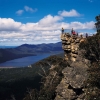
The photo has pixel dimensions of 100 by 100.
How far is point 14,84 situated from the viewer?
175m

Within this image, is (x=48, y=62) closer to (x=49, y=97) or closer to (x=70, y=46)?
(x=70, y=46)

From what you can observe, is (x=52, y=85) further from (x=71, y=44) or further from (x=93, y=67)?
(x=93, y=67)

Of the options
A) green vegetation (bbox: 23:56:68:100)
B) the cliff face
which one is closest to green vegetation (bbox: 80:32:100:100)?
A: the cliff face

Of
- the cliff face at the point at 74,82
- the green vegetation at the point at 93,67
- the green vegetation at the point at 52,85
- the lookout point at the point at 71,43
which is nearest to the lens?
the green vegetation at the point at 93,67

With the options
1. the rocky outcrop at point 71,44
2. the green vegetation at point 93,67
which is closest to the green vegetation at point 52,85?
the rocky outcrop at point 71,44

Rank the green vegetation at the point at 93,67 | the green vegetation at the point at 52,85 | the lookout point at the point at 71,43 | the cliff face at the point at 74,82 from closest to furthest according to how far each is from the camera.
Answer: the green vegetation at the point at 93,67 → the cliff face at the point at 74,82 → the green vegetation at the point at 52,85 → the lookout point at the point at 71,43

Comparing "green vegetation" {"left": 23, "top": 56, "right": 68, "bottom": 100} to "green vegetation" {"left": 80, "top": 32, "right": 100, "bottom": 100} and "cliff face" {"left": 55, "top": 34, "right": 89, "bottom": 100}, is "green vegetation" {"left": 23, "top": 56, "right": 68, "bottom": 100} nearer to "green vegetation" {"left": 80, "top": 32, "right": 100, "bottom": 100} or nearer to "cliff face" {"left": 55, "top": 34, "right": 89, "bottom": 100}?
"cliff face" {"left": 55, "top": 34, "right": 89, "bottom": 100}

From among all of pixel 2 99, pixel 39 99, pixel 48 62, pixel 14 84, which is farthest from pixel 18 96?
pixel 39 99

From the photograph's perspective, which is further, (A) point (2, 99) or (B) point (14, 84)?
(B) point (14, 84)

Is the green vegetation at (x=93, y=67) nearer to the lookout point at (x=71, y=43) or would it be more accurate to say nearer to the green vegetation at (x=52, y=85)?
the lookout point at (x=71, y=43)

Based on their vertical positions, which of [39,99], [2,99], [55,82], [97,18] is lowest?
[2,99]

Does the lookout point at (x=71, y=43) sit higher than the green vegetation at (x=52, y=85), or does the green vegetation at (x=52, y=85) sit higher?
the lookout point at (x=71, y=43)

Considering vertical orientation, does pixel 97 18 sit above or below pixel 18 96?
above

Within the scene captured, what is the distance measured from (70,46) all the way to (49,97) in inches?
481
